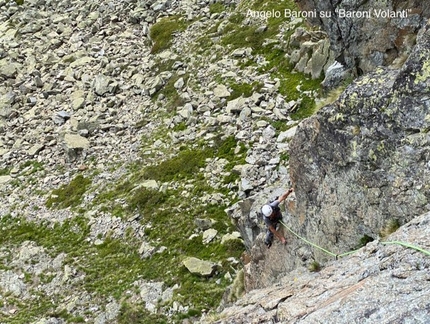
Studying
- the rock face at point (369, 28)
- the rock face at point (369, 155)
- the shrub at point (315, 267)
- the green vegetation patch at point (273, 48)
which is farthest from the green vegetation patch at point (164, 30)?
the shrub at point (315, 267)

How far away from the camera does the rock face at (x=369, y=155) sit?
8.88m

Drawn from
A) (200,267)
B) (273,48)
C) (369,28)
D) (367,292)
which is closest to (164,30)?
(273,48)

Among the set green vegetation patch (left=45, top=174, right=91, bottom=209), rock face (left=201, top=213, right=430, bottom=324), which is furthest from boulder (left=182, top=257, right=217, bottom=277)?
rock face (left=201, top=213, right=430, bottom=324)

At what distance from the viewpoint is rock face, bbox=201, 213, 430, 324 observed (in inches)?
244

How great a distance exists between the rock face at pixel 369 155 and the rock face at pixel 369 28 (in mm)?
2724

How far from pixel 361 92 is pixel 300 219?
4.44m

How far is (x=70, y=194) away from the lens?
101 feet

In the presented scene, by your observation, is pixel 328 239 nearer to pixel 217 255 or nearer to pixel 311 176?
pixel 311 176

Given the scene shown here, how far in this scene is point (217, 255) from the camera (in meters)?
22.5

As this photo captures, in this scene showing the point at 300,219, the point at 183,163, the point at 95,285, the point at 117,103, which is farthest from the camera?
the point at 117,103

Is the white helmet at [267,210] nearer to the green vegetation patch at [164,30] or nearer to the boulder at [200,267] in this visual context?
the boulder at [200,267]

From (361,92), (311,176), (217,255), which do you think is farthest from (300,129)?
(217,255)

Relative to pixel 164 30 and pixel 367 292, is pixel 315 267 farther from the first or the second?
pixel 164 30

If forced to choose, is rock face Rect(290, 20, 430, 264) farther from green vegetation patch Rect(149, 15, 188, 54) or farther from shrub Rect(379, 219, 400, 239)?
green vegetation patch Rect(149, 15, 188, 54)
